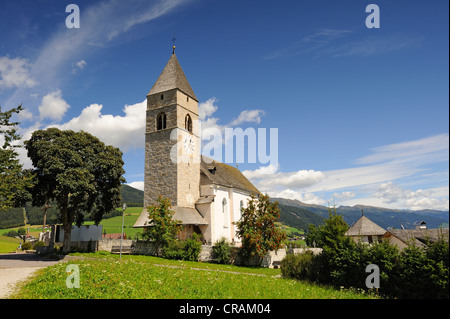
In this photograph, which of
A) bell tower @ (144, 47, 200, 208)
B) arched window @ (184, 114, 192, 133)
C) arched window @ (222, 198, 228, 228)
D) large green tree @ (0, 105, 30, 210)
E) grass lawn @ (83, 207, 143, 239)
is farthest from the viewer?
grass lawn @ (83, 207, 143, 239)

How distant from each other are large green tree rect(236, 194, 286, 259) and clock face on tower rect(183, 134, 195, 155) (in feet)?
44.4

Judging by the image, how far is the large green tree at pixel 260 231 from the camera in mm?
26844

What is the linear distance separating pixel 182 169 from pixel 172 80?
41.2 ft

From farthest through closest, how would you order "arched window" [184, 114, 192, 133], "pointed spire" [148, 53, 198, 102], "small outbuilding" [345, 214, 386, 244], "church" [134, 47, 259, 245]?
"small outbuilding" [345, 214, 386, 244] < "arched window" [184, 114, 192, 133] < "pointed spire" [148, 53, 198, 102] < "church" [134, 47, 259, 245]

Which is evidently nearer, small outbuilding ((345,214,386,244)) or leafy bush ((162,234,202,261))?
leafy bush ((162,234,202,261))

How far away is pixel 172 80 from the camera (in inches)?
1550

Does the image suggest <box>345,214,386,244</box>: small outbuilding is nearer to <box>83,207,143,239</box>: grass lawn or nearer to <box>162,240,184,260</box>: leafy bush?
<box>162,240,184,260</box>: leafy bush

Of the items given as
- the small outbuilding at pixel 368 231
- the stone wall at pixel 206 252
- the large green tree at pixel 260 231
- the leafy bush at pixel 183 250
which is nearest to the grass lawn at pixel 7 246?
the stone wall at pixel 206 252

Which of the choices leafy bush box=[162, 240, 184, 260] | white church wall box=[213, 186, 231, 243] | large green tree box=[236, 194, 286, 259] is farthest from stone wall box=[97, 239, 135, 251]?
large green tree box=[236, 194, 286, 259]

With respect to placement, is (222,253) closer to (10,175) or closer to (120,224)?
(10,175)

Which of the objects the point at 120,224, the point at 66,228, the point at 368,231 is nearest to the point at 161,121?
the point at 66,228

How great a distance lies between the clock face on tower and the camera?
3834cm
